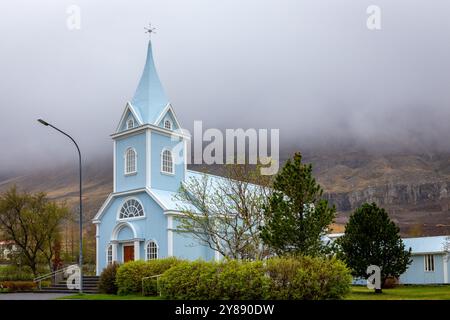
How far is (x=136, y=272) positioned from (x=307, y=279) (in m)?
11.7

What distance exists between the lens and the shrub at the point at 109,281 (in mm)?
34625

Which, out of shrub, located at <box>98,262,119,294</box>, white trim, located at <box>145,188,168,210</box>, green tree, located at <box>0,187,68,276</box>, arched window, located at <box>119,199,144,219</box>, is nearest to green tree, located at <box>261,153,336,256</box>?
shrub, located at <box>98,262,119,294</box>

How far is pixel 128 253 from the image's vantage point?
4247cm

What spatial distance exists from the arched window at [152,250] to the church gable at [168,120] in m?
8.86

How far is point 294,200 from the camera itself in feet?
88.1

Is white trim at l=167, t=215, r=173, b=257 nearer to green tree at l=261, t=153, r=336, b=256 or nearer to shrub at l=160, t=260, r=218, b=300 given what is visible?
shrub at l=160, t=260, r=218, b=300

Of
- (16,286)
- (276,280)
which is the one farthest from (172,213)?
(276,280)

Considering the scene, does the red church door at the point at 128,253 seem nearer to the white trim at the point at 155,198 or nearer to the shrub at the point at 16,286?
the white trim at the point at 155,198

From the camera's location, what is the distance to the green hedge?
82.5ft

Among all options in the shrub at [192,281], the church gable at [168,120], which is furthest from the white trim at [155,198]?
the shrub at [192,281]

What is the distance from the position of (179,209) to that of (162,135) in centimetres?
659

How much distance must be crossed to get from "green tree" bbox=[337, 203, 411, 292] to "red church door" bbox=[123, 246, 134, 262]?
15.0m

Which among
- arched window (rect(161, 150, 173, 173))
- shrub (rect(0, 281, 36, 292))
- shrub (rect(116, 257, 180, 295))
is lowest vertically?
shrub (rect(0, 281, 36, 292))
